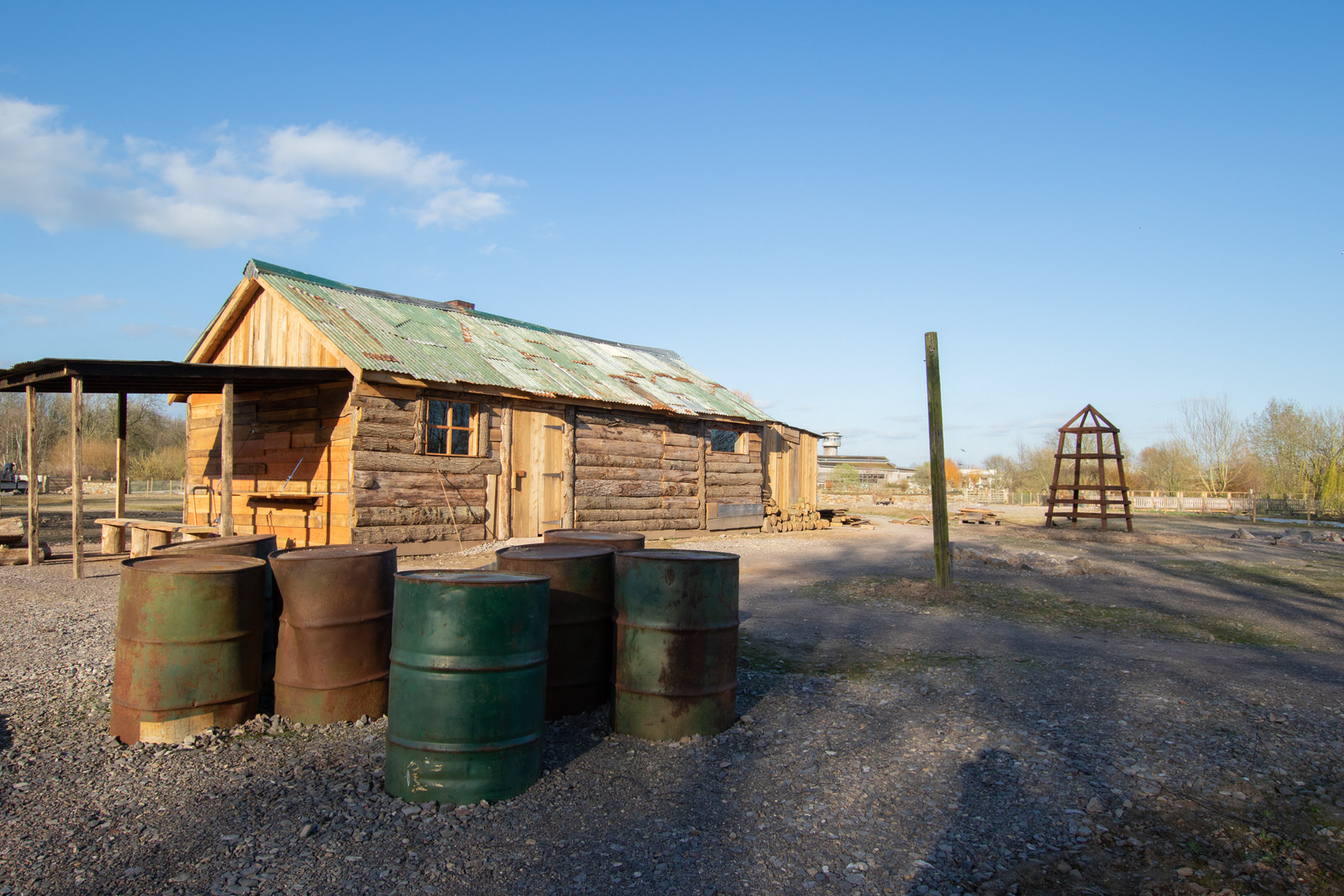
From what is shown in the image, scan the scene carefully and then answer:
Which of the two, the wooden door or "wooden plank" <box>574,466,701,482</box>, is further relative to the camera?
"wooden plank" <box>574,466,701,482</box>

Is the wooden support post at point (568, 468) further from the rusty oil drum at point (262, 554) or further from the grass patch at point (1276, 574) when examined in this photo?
the grass patch at point (1276, 574)

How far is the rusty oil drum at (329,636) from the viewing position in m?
4.30

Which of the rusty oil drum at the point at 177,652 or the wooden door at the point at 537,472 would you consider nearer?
the rusty oil drum at the point at 177,652

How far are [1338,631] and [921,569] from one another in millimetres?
5311

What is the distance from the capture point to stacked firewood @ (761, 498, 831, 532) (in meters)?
20.2

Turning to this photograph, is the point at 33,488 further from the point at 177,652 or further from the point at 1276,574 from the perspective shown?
the point at 1276,574

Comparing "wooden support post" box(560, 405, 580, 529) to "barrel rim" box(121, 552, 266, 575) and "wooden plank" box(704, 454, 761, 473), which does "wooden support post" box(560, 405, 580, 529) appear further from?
"barrel rim" box(121, 552, 266, 575)

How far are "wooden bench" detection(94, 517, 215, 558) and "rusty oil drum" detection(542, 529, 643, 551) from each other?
7.56 m

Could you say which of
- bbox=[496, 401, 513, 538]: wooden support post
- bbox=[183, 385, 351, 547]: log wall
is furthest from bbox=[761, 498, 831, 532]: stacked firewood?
bbox=[183, 385, 351, 547]: log wall

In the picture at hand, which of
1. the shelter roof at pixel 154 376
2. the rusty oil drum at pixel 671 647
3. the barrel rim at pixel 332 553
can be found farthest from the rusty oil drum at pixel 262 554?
the shelter roof at pixel 154 376

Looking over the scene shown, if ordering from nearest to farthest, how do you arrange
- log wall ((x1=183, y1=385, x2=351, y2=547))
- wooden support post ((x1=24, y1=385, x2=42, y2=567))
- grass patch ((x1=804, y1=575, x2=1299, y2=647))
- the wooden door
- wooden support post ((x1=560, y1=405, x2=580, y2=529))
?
grass patch ((x1=804, y1=575, x2=1299, y2=647)) → wooden support post ((x1=24, y1=385, x2=42, y2=567)) → log wall ((x1=183, y1=385, x2=351, y2=547)) → the wooden door → wooden support post ((x1=560, y1=405, x2=580, y2=529))

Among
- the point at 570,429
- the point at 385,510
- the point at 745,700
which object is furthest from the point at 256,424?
the point at 745,700

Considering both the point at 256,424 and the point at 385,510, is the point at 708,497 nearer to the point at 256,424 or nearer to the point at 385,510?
the point at 385,510

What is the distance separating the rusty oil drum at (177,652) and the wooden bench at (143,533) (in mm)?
7189
